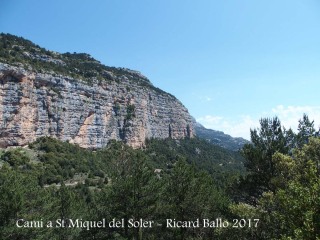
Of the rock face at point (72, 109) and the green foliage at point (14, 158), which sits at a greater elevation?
the rock face at point (72, 109)

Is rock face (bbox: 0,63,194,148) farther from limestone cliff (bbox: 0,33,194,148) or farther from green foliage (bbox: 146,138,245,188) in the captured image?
green foliage (bbox: 146,138,245,188)

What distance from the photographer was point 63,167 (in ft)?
215

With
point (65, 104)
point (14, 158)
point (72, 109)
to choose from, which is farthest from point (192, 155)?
point (14, 158)

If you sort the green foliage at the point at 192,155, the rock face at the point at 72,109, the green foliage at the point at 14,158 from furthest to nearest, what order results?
1. the green foliage at the point at 192,155
2. the rock face at the point at 72,109
3. the green foliage at the point at 14,158

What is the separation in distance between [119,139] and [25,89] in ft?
123

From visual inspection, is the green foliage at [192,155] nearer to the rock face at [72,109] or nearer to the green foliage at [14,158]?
the rock face at [72,109]

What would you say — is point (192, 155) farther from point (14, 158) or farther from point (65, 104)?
point (14, 158)

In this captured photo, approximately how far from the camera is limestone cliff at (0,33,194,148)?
66125mm

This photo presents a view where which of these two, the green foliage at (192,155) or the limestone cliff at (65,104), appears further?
the green foliage at (192,155)

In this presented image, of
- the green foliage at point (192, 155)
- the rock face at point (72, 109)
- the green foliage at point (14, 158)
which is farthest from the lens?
the green foliage at point (192, 155)

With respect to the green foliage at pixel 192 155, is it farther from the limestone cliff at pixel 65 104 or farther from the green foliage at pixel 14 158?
the green foliage at pixel 14 158

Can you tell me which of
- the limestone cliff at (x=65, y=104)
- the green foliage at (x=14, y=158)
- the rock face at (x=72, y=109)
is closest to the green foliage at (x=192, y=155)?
the rock face at (x=72, y=109)

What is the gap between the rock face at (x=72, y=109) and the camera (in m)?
65.9

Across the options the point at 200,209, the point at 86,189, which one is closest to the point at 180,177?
the point at 200,209
